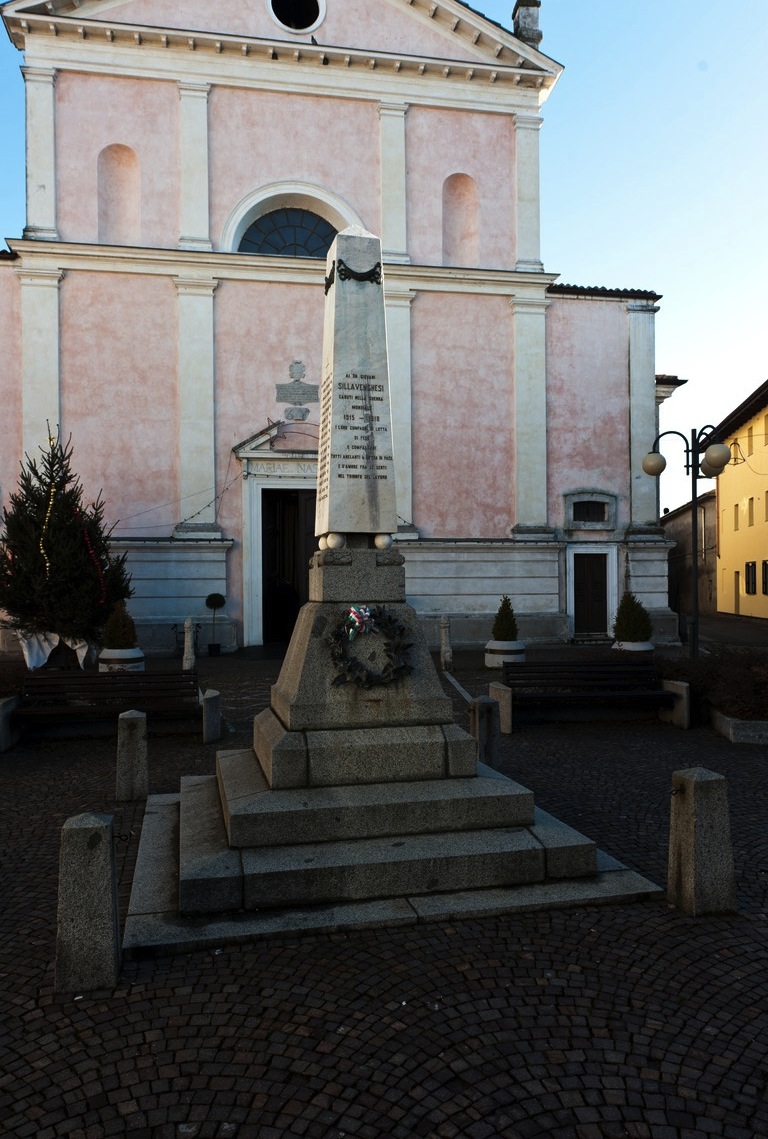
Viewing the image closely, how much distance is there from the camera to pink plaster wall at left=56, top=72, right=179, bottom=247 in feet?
60.3

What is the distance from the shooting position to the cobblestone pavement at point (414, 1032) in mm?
2938

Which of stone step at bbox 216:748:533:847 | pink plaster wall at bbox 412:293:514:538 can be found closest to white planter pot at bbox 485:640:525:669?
pink plaster wall at bbox 412:293:514:538

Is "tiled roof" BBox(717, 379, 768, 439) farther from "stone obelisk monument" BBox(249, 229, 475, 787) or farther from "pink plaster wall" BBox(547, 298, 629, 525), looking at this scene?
"stone obelisk monument" BBox(249, 229, 475, 787)

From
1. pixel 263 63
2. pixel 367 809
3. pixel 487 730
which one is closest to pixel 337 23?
pixel 263 63

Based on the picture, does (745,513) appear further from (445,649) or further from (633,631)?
(445,649)

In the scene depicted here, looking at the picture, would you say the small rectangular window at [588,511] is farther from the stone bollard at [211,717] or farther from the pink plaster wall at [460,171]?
the stone bollard at [211,717]

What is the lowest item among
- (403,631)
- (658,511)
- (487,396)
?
(403,631)

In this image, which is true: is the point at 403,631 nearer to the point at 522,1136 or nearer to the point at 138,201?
the point at 522,1136

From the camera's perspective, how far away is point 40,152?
18.2 m

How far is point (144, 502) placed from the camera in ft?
61.0

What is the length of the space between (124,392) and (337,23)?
1051 centimetres

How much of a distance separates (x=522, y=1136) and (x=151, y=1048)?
5.10 ft

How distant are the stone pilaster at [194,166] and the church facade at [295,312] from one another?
48 millimetres

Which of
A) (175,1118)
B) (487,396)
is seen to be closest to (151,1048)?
(175,1118)
